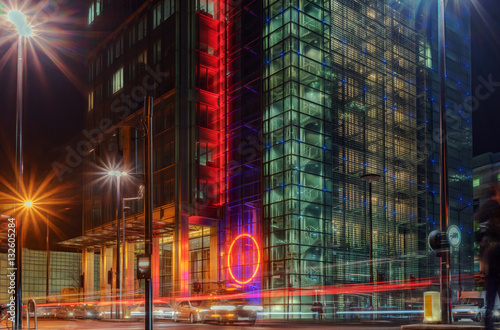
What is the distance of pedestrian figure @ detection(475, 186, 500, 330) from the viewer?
23.1 feet

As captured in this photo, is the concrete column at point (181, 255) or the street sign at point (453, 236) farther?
the concrete column at point (181, 255)

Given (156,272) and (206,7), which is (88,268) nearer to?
(156,272)

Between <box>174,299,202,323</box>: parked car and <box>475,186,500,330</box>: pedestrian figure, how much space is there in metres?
22.8

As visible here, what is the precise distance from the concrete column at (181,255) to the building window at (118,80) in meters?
19.8

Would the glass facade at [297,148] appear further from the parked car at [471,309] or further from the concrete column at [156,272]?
the parked car at [471,309]

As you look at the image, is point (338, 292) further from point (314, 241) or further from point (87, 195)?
point (87, 195)

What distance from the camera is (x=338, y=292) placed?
44.2 m

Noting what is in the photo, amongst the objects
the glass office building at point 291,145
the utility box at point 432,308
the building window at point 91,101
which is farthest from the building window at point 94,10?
the utility box at point 432,308

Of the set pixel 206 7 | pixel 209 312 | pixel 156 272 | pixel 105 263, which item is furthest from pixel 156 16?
pixel 209 312

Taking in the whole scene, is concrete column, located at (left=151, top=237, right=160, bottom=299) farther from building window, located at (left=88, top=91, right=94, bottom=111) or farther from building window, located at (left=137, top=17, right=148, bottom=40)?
building window, located at (left=88, top=91, right=94, bottom=111)

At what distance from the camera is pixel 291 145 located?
43906 mm

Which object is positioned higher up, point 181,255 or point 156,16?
point 156,16

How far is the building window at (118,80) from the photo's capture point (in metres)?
60.2

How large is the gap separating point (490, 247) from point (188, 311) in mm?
24313
